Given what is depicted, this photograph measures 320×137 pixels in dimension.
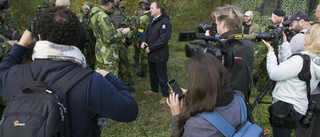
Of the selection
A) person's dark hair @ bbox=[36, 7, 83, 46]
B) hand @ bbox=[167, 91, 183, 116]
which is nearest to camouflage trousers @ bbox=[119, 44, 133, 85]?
hand @ bbox=[167, 91, 183, 116]

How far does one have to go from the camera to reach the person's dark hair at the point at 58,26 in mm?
1762

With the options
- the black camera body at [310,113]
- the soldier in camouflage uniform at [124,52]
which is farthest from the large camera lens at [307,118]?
the soldier in camouflage uniform at [124,52]

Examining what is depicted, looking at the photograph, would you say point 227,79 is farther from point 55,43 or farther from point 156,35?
point 156,35

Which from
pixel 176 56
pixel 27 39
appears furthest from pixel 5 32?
pixel 176 56

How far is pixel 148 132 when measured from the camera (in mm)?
4465

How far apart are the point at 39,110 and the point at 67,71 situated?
279 millimetres

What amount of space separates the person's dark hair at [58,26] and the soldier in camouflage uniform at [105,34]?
8.01 ft

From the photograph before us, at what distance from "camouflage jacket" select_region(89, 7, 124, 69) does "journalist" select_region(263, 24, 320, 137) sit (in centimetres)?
227

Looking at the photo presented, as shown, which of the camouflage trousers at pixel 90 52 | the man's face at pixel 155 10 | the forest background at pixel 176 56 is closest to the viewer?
the forest background at pixel 176 56

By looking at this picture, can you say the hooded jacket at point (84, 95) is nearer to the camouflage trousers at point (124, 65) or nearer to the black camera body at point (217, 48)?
the black camera body at point (217, 48)

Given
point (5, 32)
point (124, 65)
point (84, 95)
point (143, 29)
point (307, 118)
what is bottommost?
point (124, 65)

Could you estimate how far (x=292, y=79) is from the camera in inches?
111

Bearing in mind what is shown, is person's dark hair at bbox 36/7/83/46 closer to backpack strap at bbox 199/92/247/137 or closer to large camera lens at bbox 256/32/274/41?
backpack strap at bbox 199/92/247/137

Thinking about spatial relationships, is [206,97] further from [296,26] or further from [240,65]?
[296,26]
